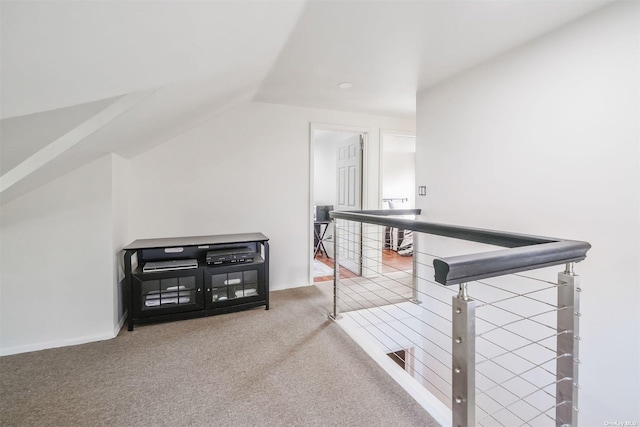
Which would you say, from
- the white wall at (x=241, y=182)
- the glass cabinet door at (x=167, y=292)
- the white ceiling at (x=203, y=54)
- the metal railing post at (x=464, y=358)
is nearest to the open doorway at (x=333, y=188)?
the white wall at (x=241, y=182)

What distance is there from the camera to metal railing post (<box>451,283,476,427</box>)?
792mm

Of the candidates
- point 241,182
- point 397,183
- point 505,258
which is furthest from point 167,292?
point 397,183

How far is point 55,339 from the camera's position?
6.95 ft

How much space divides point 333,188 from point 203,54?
4.23m

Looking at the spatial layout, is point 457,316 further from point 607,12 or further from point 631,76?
point 607,12

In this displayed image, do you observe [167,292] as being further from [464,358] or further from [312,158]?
[464,358]

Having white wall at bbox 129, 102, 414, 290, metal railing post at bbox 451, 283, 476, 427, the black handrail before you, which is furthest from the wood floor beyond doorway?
metal railing post at bbox 451, 283, 476, 427

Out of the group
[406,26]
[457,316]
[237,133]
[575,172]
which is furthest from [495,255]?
[237,133]

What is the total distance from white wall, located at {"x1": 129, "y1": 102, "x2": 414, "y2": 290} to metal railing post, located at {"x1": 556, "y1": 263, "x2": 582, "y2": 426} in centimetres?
260

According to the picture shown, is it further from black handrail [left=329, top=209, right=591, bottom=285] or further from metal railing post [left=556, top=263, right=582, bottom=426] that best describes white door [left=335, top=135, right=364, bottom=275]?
metal railing post [left=556, top=263, right=582, bottom=426]

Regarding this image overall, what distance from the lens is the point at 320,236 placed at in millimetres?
5309

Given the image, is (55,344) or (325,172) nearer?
(55,344)

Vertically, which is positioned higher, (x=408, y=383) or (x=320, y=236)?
(x=320, y=236)

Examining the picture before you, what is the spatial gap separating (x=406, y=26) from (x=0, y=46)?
5.97 ft
